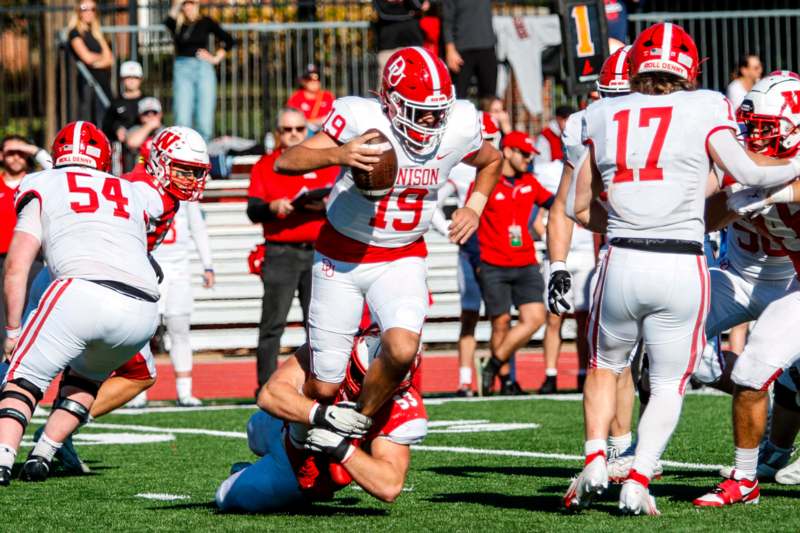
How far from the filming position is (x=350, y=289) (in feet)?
20.9

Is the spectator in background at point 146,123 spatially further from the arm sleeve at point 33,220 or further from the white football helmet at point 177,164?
the arm sleeve at point 33,220

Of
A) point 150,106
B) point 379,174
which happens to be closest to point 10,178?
point 150,106

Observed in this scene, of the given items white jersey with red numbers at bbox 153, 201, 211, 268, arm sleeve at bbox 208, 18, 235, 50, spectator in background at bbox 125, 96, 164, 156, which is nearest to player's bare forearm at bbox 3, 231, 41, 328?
Result: white jersey with red numbers at bbox 153, 201, 211, 268

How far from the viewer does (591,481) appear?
5.57 m

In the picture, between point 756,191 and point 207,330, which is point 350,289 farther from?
point 207,330

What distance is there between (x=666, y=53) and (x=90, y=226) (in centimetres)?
292

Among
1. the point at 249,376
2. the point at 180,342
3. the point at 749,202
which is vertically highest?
the point at 749,202

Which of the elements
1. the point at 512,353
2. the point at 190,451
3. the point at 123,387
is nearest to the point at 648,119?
the point at 123,387

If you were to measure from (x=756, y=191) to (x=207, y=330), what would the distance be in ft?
35.9

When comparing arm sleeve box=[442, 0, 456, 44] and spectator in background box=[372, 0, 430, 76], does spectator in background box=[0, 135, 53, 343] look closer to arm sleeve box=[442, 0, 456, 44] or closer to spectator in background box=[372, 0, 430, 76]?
spectator in background box=[372, 0, 430, 76]

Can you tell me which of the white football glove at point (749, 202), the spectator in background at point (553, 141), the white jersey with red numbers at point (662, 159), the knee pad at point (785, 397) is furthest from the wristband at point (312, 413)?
the spectator in background at point (553, 141)

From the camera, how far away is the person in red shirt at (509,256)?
39.2ft

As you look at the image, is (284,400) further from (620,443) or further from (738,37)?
(738,37)

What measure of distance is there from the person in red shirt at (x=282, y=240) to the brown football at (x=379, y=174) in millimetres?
5195
